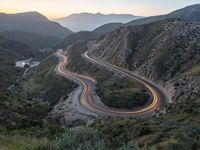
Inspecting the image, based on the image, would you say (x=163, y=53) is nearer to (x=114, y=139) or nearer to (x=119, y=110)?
(x=119, y=110)

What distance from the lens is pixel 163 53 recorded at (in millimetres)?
108188

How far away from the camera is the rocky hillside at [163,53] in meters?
81.0

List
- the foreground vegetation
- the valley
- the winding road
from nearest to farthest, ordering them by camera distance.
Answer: the foreground vegetation
the valley
the winding road

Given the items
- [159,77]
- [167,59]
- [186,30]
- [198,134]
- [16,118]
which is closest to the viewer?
[198,134]

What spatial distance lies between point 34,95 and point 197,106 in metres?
68.4

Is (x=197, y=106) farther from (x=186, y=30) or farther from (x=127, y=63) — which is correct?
(x=186, y=30)

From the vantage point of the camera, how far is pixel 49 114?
249ft

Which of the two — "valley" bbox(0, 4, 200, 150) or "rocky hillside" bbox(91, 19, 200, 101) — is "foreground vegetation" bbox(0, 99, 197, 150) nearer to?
"valley" bbox(0, 4, 200, 150)

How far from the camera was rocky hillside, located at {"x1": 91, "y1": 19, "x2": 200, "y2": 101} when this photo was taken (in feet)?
266

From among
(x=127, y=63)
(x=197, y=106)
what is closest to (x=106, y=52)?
(x=127, y=63)

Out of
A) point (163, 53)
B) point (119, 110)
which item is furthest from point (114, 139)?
point (163, 53)

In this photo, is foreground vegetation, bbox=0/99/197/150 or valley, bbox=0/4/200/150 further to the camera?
valley, bbox=0/4/200/150

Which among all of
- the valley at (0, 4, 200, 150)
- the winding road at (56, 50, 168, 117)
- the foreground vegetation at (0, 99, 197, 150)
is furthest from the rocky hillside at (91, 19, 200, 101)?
the foreground vegetation at (0, 99, 197, 150)

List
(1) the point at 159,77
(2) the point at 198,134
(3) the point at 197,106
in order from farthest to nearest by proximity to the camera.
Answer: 1. (1) the point at 159,77
2. (3) the point at 197,106
3. (2) the point at 198,134
